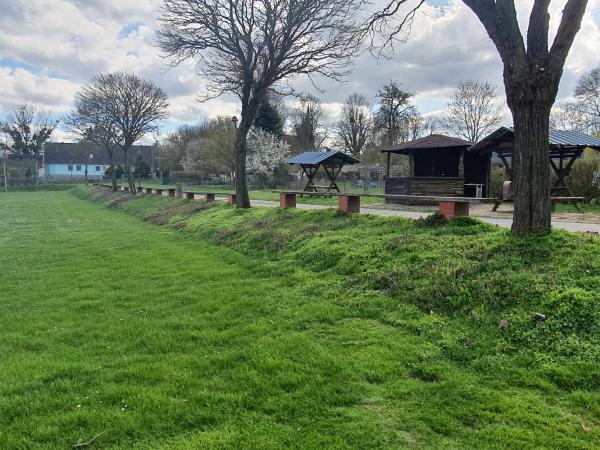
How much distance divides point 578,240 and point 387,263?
2.66 metres

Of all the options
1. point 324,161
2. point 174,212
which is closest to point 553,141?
point 324,161

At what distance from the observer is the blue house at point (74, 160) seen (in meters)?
82.8

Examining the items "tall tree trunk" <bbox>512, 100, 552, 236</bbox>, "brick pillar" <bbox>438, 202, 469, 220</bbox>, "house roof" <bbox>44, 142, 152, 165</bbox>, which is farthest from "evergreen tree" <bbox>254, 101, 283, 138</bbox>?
"tall tree trunk" <bbox>512, 100, 552, 236</bbox>

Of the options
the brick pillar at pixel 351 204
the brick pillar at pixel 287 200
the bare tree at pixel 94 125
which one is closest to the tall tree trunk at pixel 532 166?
the brick pillar at pixel 351 204

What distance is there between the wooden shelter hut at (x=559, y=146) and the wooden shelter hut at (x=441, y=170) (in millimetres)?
2275

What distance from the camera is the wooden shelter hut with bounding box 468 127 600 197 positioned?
15648 mm

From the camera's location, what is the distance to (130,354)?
4695mm

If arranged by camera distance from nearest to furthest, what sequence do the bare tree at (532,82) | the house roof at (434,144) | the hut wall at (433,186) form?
the bare tree at (532,82) < the house roof at (434,144) < the hut wall at (433,186)

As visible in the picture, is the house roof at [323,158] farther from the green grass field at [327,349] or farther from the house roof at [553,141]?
the green grass field at [327,349]

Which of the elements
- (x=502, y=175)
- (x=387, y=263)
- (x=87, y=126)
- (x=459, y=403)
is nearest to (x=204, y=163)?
(x=87, y=126)

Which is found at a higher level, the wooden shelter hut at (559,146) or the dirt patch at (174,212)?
the wooden shelter hut at (559,146)

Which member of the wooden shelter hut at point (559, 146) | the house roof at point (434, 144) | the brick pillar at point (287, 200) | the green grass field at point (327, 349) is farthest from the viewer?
the house roof at point (434, 144)

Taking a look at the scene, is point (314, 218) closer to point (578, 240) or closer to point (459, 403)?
point (578, 240)

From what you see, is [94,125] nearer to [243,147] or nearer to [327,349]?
[243,147]
